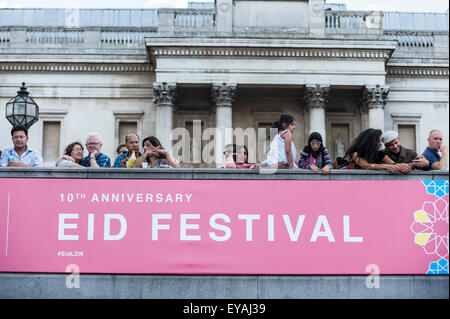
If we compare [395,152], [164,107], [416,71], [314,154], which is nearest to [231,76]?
[164,107]

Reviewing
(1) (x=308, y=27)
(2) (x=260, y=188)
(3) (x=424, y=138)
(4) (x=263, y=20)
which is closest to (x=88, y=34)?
(4) (x=263, y=20)

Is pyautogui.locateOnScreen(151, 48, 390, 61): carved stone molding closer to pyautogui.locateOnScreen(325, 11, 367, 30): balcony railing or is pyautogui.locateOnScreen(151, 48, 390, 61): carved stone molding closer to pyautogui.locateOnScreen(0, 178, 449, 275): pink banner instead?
pyautogui.locateOnScreen(325, 11, 367, 30): balcony railing

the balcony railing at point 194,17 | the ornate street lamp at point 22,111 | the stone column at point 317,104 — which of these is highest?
the balcony railing at point 194,17

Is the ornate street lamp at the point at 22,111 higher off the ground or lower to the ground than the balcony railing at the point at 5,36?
lower

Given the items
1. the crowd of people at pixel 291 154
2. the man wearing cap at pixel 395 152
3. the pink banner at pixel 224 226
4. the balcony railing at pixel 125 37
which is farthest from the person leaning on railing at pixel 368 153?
the balcony railing at pixel 125 37

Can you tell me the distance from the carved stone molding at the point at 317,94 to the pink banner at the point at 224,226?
1861 cm

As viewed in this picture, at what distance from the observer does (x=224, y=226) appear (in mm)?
6957

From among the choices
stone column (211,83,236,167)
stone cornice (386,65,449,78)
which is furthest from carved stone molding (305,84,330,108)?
stone cornice (386,65,449,78)

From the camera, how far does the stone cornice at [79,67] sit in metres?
26.9

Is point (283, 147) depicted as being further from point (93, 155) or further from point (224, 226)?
point (93, 155)

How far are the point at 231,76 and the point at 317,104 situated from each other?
3936 millimetres

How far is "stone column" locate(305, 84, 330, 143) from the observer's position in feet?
82.7

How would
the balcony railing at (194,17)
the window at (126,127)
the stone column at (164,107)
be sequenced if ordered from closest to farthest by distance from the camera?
1. the stone column at (164,107)
2. the balcony railing at (194,17)
3. the window at (126,127)

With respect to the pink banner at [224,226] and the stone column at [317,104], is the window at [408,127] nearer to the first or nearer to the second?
the stone column at [317,104]
